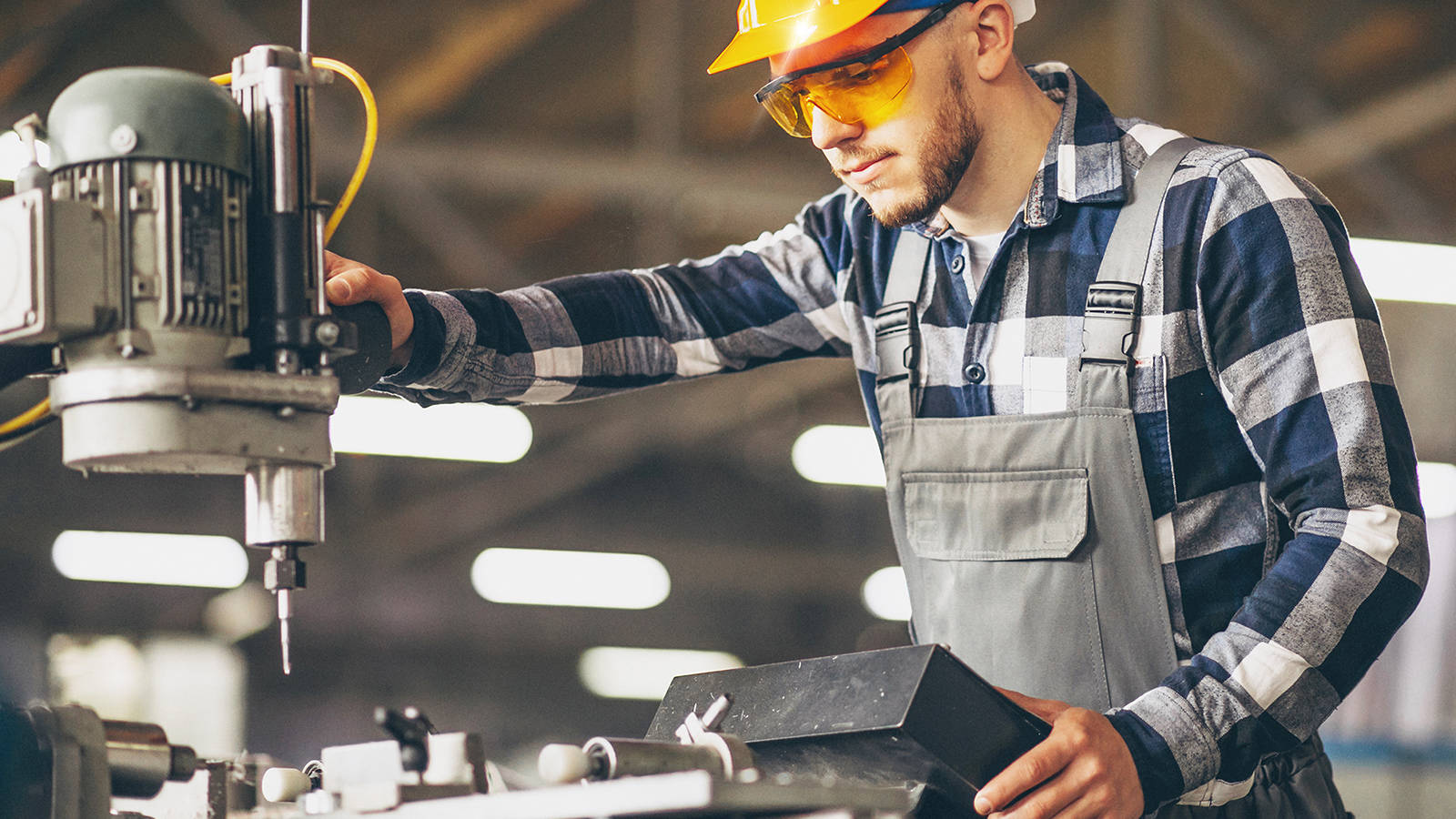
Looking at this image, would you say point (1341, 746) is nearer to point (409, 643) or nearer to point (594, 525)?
point (594, 525)

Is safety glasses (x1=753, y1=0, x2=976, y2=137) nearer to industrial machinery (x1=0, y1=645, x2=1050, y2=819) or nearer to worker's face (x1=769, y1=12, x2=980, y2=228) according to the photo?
worker's face (x1=769, y1=12, x2=980, y2=228)

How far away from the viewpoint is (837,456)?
1030cm

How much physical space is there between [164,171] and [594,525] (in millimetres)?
10070

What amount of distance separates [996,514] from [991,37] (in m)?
0.68

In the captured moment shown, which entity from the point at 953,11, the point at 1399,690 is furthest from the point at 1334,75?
the point at 953,11

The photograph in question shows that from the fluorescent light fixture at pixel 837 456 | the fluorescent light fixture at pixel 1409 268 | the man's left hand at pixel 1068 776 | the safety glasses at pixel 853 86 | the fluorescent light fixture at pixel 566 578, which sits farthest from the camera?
the fluorescent light fixture at pixel 566 578

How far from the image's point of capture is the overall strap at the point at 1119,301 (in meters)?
1.90

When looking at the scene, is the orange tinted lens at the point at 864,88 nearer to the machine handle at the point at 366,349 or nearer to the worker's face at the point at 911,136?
the worker's face at the point at 911,136

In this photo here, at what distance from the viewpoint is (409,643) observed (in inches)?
467

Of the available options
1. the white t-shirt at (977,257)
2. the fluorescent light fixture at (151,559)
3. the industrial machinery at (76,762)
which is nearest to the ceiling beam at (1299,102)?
the white t-shirt at (977,257)

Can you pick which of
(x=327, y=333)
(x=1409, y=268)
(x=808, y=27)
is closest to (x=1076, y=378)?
(x=808, y=27)

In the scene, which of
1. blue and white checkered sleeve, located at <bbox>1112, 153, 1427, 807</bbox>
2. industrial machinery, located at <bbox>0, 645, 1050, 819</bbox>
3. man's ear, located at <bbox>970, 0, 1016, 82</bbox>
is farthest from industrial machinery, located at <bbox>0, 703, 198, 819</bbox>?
man's ear, located at <bbox>970, 0, 1016, 82</bbox>

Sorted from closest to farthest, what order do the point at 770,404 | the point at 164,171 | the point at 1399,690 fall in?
the point at 164,171 → the point at 1399,690 → the point at 770,404

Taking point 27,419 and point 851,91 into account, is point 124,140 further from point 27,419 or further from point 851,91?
point 851,91
